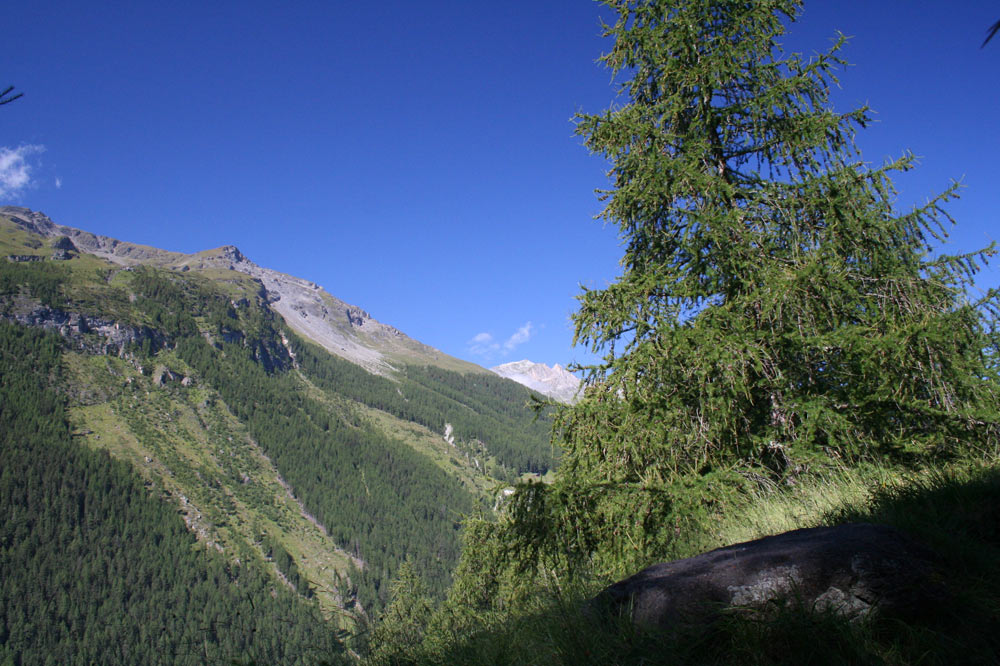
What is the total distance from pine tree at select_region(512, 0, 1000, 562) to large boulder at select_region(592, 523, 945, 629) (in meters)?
2.46

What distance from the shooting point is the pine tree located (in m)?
5.61

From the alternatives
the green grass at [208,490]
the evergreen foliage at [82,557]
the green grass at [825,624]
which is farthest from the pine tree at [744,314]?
the green grass at [208,490]

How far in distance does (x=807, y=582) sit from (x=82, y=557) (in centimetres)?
20162

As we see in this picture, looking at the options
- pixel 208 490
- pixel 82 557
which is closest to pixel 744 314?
pixel 82 557

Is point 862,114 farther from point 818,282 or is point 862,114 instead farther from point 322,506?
point 322,506

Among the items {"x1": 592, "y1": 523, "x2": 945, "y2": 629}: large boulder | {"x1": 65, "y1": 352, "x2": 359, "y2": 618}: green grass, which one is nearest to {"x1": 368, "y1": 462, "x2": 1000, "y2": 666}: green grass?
{"x1": 592, "y1": 523, "x2": 945, "y2": 629}: large boulder

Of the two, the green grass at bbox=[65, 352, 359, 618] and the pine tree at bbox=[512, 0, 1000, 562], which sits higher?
the pine tree at bbox=[512, 0, 1000, 562]

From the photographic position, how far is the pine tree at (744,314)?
5613mm

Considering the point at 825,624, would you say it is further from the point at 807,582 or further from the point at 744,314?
the point at 744,314

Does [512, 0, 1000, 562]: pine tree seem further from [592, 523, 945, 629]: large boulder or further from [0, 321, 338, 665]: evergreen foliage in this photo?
[0, 321, 338, 665]: evergreen foliage

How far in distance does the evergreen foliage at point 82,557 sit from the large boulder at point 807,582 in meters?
128

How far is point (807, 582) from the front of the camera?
2797mm

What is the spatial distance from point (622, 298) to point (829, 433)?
2.73 m

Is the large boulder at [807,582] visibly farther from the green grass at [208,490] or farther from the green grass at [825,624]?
the green grass at [208,490]
